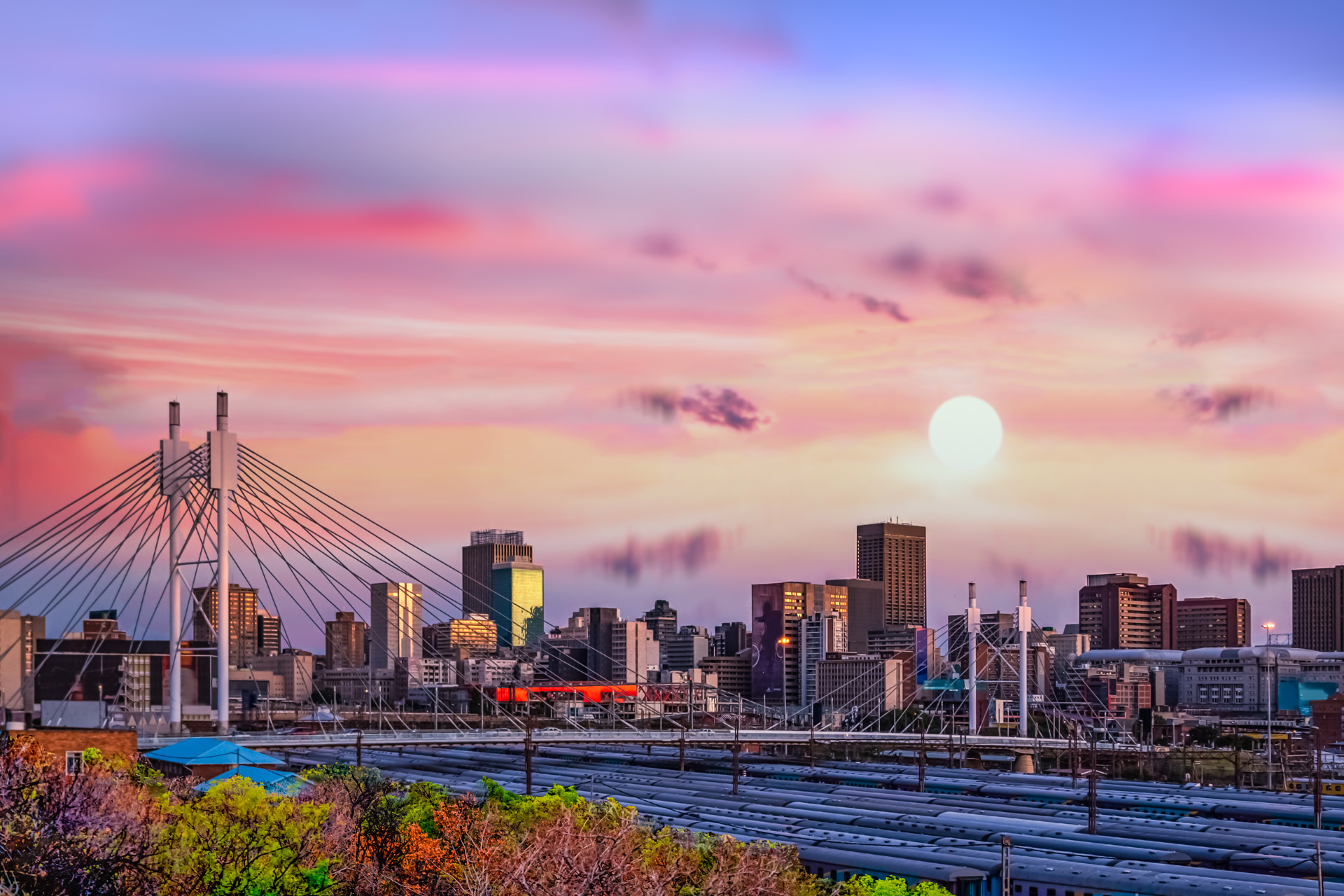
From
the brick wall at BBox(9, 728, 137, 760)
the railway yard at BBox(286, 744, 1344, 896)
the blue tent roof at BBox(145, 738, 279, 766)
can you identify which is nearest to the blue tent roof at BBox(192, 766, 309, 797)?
the blue tent roof at BBox(145, 738, 279, 766)

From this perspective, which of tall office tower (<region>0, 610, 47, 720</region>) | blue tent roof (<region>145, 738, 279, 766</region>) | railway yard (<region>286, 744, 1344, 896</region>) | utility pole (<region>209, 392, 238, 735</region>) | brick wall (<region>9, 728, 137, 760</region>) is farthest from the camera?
tall office tower (<region>0, 610, 47, 720</region>)

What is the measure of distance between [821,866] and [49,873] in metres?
35.2

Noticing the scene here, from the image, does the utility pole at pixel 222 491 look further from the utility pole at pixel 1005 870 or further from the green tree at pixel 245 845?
the utility pole at pixel 1005 870

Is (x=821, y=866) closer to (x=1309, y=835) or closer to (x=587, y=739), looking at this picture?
(x=1309, y=835)

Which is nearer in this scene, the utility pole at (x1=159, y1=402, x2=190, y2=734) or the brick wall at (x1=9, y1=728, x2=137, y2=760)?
the brick wall at (x1=9, y1=728, x2=137, y2=760)

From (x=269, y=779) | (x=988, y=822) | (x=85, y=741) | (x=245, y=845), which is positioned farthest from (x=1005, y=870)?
(x=85, y=741)

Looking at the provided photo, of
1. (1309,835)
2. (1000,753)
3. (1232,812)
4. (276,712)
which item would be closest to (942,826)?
(1309,835)

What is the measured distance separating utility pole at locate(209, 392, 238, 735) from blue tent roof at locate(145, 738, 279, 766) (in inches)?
301

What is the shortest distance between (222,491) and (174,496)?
151 inches

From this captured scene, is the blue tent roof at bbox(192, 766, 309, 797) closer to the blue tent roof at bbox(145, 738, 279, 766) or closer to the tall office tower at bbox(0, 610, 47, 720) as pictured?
the blue tent roof at bbox(145, 738, 279, 766)

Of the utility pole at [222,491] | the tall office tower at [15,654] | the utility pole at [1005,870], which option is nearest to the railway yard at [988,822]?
the utility pole at [1005,870]

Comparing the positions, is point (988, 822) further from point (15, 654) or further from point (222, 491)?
point (15, 654)

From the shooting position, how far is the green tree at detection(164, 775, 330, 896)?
33.4m

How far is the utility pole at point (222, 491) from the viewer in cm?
7912
